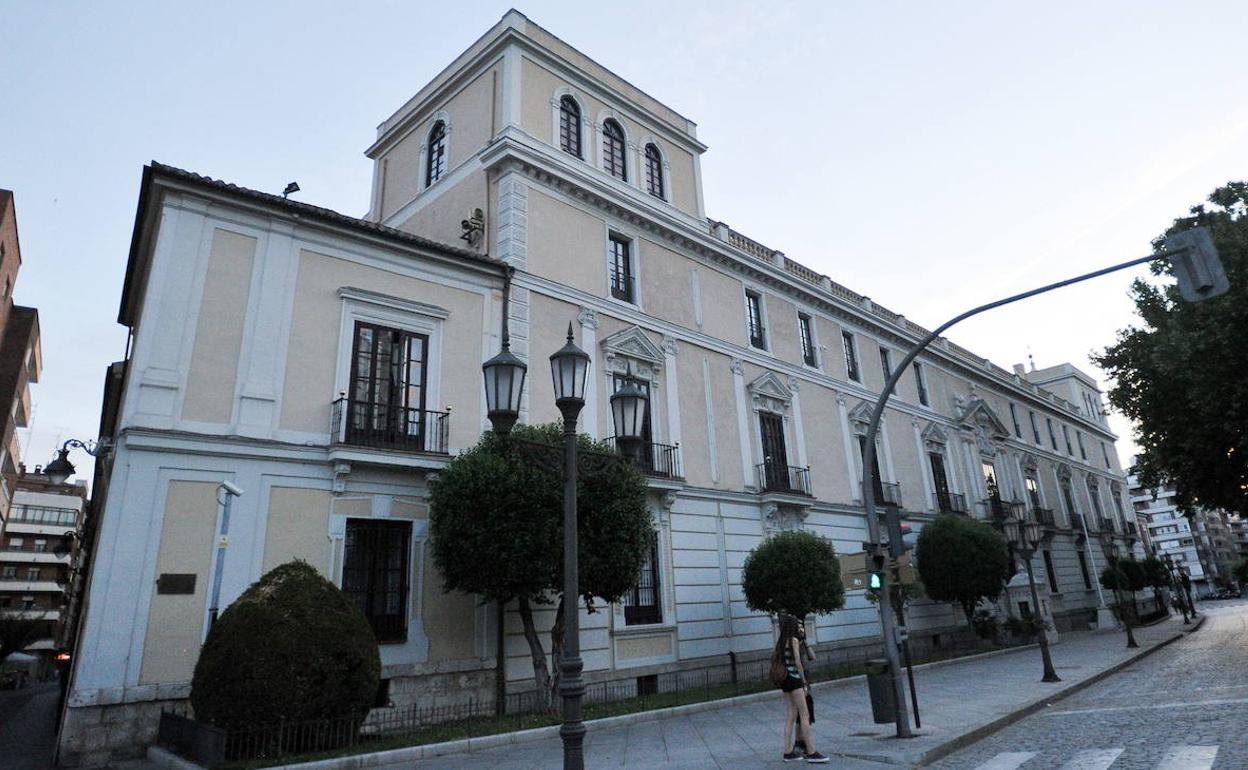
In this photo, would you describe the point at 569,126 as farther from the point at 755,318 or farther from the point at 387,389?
the point at 387,389

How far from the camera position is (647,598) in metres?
16.7

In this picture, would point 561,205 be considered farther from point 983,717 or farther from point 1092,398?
point 1092,398

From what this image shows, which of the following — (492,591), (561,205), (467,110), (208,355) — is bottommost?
(492,591)

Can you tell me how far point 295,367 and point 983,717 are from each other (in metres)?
12.4

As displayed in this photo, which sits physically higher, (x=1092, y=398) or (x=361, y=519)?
(x=1092, y=398)

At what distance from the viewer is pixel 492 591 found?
12125 millimetres

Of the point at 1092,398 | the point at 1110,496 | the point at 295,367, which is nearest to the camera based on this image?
the point at 295,367

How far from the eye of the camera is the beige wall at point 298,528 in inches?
471

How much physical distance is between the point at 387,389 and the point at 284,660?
5.93 meters

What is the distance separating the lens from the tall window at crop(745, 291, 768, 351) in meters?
22.6

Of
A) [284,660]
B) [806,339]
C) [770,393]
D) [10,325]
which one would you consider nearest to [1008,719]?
[284,660]

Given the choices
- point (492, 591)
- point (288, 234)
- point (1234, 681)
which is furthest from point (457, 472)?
point (1234, 681)

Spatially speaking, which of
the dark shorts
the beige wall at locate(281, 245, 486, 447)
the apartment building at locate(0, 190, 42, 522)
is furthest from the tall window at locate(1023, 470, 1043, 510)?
the apartment building at locate(0, 190, 42, 522)

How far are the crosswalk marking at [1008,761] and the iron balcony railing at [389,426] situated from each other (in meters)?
9.75
